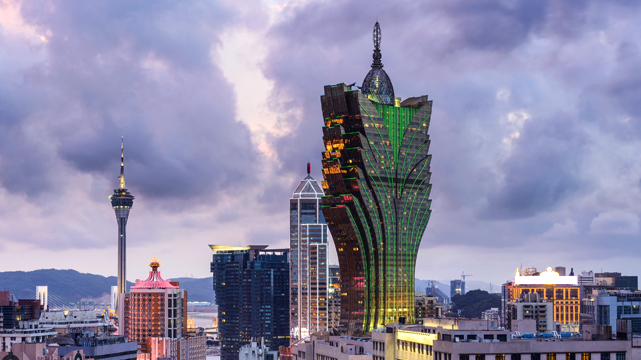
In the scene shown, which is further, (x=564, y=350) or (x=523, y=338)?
(x=523, y=338)

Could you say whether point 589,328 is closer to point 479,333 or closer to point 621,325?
point 621,325

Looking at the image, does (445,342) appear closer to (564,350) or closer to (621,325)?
(564,350)

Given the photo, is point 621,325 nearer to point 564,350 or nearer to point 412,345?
point 564,350

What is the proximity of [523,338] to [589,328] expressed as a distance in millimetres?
11913

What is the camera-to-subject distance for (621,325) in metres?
181

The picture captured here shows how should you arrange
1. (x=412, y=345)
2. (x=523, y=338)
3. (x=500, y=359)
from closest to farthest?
(x=500, y=359) < (x=523, y=338) < (x=412, y=345)

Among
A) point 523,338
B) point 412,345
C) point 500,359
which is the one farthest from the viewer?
point 412,345

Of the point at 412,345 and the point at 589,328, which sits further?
the point at 412,345

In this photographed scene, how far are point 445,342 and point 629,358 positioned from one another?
32.4 meters

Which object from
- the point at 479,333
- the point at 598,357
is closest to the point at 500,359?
the point at 479,333

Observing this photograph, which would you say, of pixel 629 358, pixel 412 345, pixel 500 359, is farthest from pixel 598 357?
pixel 412 345

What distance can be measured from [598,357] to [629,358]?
575 cm

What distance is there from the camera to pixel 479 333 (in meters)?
177

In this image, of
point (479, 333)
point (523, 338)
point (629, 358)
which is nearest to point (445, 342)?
point (479, 333)
